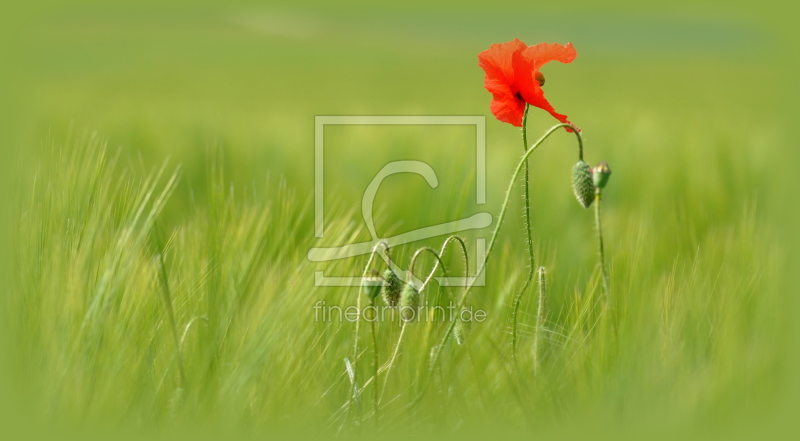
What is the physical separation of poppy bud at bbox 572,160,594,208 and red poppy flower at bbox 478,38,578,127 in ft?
0.22

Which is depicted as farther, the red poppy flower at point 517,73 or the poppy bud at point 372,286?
the red poppy flower at point 517,73

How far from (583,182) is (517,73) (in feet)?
0.55

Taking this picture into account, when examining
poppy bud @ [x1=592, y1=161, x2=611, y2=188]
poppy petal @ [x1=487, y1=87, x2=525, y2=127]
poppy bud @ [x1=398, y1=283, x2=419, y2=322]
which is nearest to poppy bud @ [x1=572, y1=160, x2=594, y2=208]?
poppy bud @ [x1=592, y1=161, x2=611, y2=188]

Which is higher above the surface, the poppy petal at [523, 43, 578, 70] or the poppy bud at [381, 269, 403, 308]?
the poppy petal at [523, 43, 578, 70]

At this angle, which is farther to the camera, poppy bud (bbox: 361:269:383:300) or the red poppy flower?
the red poppy flower

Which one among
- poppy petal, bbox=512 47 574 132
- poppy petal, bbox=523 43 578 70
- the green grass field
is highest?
poppy petal, bbox=523 43 578 70

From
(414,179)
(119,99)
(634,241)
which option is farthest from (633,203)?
(119,99)

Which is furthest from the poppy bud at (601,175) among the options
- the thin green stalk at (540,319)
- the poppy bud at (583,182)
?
the thin green stalk at (540,319)

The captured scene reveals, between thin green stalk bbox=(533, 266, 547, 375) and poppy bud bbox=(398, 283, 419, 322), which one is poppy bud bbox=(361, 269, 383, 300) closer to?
poppy bud bbox=(398, 283, 419, 322)

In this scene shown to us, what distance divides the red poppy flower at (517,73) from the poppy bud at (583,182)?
7 centimetres

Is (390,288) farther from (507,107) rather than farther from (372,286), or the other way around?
(507,107)

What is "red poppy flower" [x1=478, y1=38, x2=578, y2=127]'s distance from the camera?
0.95 meters

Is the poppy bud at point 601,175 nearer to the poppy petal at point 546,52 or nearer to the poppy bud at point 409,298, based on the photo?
the poppy petal at point 546,52

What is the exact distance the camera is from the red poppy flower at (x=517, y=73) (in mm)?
951
